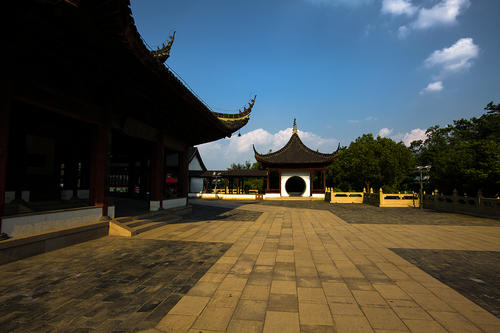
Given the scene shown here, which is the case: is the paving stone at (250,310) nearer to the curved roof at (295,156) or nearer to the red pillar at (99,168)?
the red pillar at (99,168)

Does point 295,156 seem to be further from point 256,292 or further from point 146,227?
point 256,292

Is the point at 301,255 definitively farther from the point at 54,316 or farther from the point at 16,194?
the point at 16,194

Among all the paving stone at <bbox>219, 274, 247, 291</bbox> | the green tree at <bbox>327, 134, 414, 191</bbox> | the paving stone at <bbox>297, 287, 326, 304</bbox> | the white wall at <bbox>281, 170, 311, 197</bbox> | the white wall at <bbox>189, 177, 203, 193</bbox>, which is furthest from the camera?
the white wall at <bbox>189, 177, 203, 193</bbox>

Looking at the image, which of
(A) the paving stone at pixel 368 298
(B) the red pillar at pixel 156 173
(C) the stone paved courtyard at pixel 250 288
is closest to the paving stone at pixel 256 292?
(C) the stone paved courtyard at pixel 250 288

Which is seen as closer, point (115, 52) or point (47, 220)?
point (115, 52)

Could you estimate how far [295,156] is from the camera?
27922 millimetres

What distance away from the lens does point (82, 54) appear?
184 inches

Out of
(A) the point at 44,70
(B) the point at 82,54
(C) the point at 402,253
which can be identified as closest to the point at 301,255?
(C) the point at 402,253

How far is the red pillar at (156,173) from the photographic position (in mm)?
8992

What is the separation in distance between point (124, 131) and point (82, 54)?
2.85 metres

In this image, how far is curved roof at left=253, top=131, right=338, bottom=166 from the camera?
26.5m

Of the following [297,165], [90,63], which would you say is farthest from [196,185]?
[90,63]

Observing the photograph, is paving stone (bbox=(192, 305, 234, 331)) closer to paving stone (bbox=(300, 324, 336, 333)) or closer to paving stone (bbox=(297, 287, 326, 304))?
paving stone (bbox=(300, 324, 336, 333))

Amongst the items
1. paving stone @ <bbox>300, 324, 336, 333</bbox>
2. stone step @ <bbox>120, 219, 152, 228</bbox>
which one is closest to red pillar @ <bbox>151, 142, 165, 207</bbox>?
stone step @ <bbox>120, 219, 152, 228</bbox>
